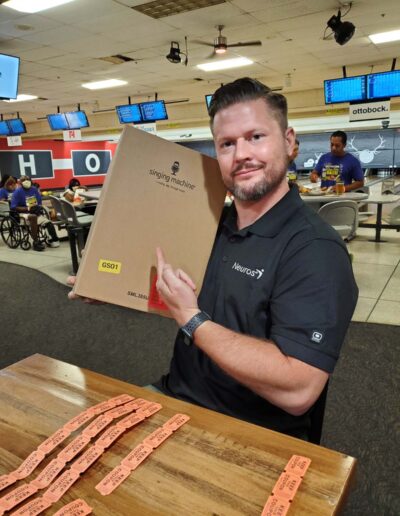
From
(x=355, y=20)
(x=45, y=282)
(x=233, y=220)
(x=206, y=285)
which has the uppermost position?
(x=355, y=20)

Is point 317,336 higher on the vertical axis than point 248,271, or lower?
lower

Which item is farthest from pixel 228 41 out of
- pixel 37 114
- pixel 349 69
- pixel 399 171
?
pixel 399 171

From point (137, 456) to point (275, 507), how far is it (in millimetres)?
285

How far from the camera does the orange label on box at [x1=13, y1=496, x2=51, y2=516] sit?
72 cm

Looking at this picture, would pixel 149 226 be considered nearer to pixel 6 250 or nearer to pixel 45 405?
pixel 45 405

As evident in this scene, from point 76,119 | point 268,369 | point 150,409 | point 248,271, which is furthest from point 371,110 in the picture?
point 150,409

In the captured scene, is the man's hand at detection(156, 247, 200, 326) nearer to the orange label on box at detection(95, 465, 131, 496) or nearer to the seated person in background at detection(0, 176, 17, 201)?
the orange label on box at detection(95, 465, 131, 496)

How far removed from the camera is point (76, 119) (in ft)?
40.5

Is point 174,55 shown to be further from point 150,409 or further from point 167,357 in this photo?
point 150,409

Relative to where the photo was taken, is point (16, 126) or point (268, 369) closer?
point (268, 369)

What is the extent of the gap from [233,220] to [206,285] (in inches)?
8.5

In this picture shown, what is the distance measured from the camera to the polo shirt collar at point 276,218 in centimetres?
121

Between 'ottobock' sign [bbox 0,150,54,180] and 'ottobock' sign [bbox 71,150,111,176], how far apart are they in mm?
1240

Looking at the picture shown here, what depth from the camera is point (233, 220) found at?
1.33 meters
